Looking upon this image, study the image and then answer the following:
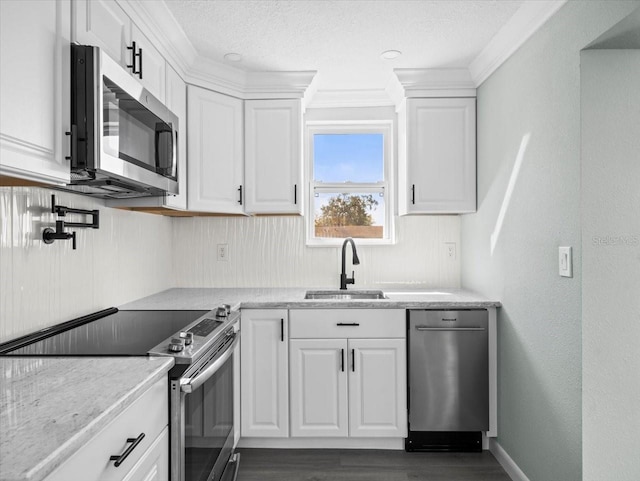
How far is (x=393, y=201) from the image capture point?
320cm

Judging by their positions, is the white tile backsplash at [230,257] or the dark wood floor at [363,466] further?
the dark wood floor at [363,466]

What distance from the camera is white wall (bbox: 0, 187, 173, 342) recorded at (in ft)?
4.94

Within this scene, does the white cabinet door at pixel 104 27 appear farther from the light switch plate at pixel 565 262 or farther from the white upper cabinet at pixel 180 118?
the light switch plate at pixel 565 262

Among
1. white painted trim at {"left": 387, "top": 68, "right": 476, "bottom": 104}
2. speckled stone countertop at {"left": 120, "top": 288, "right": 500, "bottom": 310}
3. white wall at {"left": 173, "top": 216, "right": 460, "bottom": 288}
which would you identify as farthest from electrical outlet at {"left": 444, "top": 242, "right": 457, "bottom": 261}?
white painted trim at {"left": 387, "top": 68, "right": 476, "bottom": 104}

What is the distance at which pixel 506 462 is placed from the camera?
2334mm

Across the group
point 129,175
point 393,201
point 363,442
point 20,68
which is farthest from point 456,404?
point 20,68

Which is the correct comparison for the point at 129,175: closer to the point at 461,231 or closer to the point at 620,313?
the point at 620,313

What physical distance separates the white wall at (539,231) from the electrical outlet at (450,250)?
47cm

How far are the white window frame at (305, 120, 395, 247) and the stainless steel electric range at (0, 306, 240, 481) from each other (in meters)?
1.27

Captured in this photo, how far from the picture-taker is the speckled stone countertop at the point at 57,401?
2.46 ft

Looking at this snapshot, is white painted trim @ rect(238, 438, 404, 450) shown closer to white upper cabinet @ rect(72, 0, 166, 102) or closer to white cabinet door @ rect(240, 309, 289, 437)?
white cabinet door @ rect(240, 309, 289, 437)

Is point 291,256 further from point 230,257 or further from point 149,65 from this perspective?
point 149,65

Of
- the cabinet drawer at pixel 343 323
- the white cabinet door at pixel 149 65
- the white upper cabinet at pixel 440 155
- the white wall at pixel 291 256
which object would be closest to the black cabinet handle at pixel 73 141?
the white cabinet door at pixel 149 65

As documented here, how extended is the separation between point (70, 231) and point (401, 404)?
1946 millimetres
